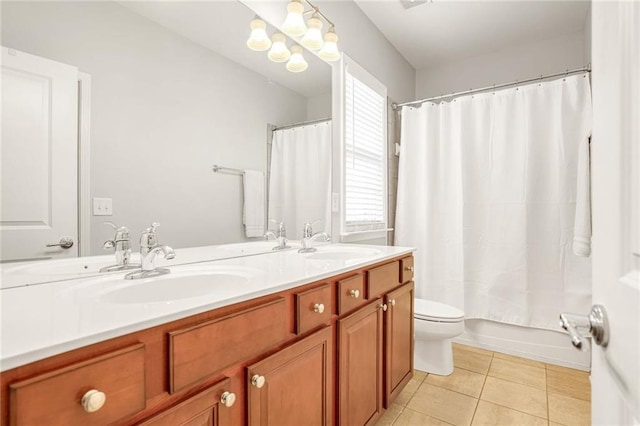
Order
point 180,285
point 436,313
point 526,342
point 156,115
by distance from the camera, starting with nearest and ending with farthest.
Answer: point 180,285 → point 156,115 → point 436,313 → point 526,342

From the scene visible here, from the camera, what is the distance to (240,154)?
4.88ft

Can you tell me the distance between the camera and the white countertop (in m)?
0.52

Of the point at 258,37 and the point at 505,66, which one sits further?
the point at 505,66

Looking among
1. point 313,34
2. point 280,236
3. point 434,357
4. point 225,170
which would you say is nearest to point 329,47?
point 313,34

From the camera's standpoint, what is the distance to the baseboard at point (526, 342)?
2227mm

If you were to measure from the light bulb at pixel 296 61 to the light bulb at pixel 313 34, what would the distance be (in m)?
0.05

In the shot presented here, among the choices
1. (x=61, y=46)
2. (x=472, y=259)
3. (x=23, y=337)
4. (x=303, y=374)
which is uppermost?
(x=61, y=46)

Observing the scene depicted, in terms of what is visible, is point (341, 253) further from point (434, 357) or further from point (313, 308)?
point (434, 357)

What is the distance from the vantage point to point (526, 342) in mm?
2371

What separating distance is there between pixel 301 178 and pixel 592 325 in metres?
1.47

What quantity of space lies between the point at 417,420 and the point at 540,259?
143 cm

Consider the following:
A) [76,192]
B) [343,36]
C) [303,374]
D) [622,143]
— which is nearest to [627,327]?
[622,143]

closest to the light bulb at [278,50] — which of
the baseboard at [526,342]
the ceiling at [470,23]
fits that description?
the ceiling at [470,23]

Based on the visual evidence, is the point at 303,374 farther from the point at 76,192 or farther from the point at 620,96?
the point at 620,96
